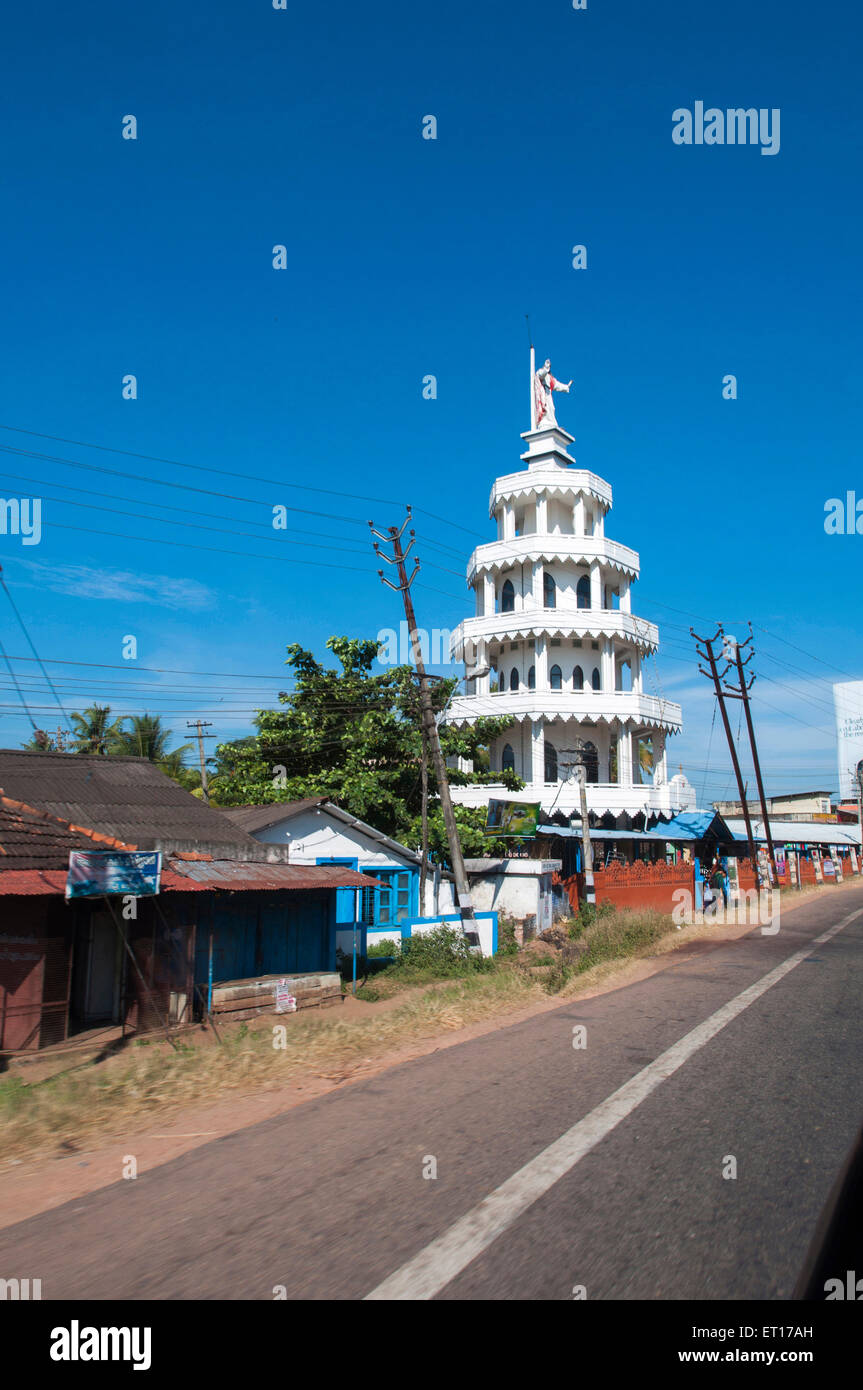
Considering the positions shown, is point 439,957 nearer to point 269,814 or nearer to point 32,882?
point 269,814

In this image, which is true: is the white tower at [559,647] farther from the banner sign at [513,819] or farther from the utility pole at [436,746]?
the utility pole at [436,746]

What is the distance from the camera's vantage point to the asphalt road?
4328 millimetres

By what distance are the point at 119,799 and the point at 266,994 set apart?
5451 mm

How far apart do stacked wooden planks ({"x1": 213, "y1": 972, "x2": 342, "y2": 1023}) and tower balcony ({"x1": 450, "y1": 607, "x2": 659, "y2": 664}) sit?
25320 mm

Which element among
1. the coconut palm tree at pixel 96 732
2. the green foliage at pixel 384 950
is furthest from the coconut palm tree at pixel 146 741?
the green foliage at pixel 384 950

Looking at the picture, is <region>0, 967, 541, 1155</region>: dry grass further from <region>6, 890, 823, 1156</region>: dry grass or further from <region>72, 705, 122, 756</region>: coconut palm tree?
<region>72, 705, 122, 756</region>: coconut palm tree

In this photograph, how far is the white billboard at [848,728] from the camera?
85000 mm

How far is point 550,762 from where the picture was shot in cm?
3934

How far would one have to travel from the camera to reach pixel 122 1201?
575 cm

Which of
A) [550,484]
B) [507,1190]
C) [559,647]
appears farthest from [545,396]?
[507,1190]

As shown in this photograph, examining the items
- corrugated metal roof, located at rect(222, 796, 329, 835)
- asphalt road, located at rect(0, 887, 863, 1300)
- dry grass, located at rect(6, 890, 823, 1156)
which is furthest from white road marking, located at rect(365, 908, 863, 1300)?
corrugated metal roof, located at rect(222, 796, 329, 835)

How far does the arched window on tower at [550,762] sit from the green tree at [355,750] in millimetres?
8141
